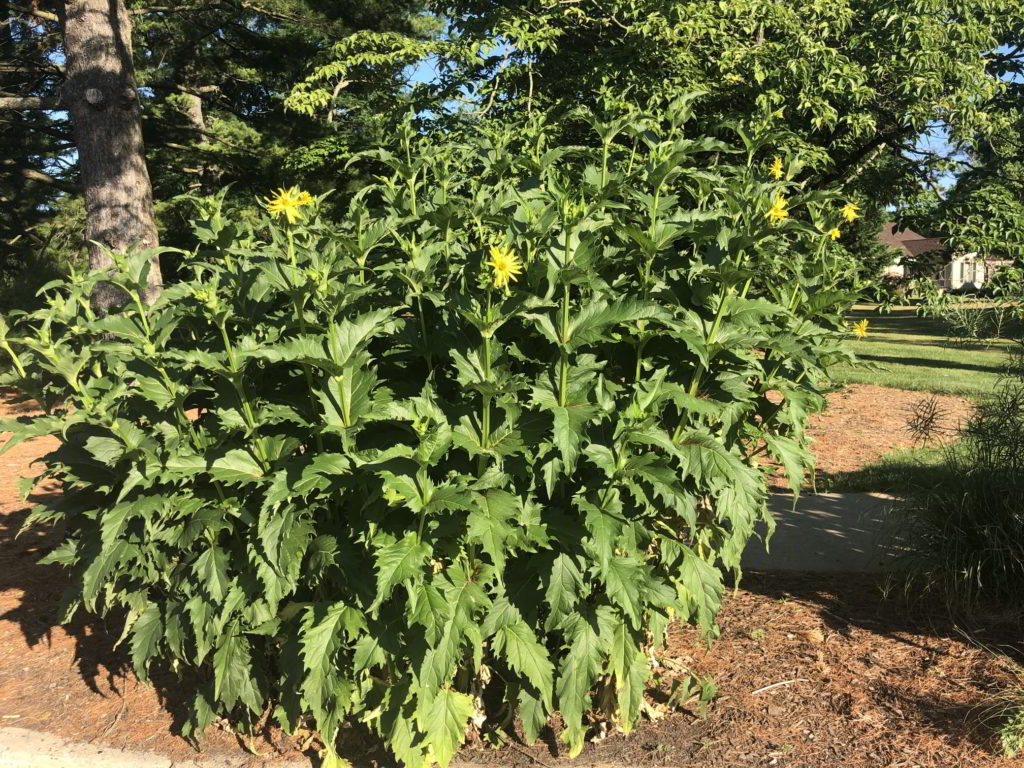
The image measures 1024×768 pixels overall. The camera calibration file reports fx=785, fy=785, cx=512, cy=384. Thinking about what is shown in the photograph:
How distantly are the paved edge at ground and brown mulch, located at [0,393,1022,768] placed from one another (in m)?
0.04

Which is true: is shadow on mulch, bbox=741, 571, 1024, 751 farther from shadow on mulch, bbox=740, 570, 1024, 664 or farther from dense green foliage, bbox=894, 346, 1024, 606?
dense green foliage, bbox=894, 346, 1024, 606

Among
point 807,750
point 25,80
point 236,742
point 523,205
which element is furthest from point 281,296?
point 25,80

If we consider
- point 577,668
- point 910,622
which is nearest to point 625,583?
point 577,668

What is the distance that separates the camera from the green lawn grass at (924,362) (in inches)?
470

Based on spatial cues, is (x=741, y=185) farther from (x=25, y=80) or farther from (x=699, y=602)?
(x=25, y=80)

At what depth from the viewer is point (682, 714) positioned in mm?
3445

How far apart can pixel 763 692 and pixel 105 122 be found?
23.0 ft

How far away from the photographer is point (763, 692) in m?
3.56

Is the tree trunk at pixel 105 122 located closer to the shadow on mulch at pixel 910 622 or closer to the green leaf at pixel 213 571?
the green leaf at pixel 213 571

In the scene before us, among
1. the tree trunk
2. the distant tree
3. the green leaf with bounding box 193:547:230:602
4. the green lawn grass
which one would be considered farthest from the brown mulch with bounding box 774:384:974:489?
the tree trunk

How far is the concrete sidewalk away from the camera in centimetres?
495

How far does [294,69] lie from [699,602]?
15.0 m

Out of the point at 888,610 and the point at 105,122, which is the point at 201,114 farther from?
the point at 888,610

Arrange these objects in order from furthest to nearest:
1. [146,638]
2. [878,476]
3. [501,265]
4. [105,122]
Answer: [105,122]
[878,476]
[146,638]
[501,265]
